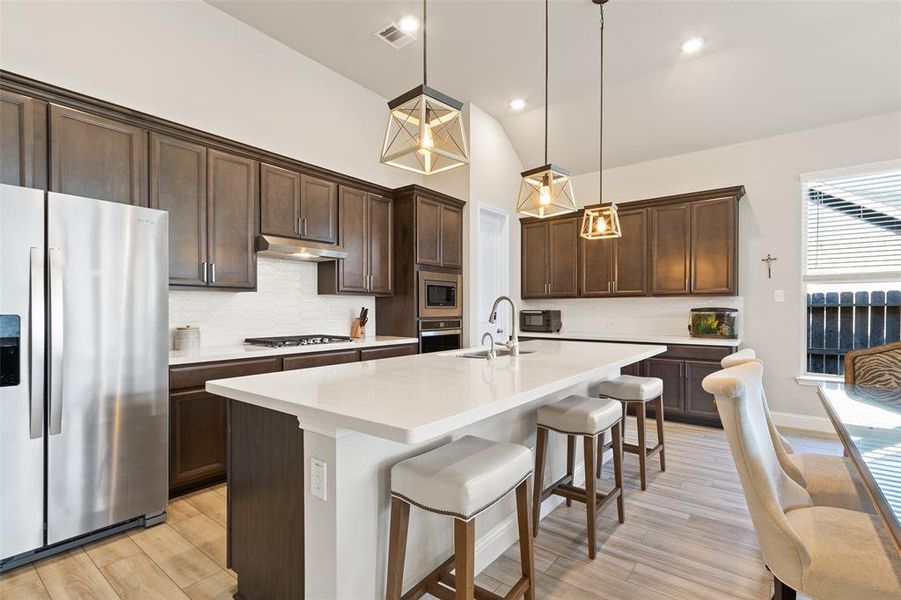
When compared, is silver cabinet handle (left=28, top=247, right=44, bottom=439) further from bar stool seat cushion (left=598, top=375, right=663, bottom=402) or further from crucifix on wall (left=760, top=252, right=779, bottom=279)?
crucifix on wall (left=760, top=252, right=779, bottom=279)

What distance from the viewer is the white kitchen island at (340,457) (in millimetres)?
1304

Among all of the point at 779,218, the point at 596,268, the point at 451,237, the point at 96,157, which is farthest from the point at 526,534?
the point at 779,218

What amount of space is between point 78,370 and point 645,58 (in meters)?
4.88

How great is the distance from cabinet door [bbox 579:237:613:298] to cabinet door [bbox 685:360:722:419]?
4.16ft

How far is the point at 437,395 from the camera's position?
1481 millimetres

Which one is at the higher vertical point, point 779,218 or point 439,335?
point 779,218

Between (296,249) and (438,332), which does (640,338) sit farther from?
(296,249)

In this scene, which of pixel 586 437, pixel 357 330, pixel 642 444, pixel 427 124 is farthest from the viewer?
pixel 357 330

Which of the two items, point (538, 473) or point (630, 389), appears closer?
point (538, 473)

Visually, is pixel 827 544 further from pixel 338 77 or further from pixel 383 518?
pixel 338 77

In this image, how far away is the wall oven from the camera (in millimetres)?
4574

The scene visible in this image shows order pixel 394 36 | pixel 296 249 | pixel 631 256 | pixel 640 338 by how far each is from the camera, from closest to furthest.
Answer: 1. pixel 296 249
2. pixel 394 36
3. pixel 640 338
4. pixel 631 256

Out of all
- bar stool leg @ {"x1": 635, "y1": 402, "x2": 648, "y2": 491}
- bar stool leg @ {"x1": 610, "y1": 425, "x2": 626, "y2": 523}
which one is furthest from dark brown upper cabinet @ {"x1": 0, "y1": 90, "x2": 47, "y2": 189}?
bar stool leg @ {"x1": 635, "y1": 402, "x2": 648, "y2": 491}

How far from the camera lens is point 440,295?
15.8 feet
